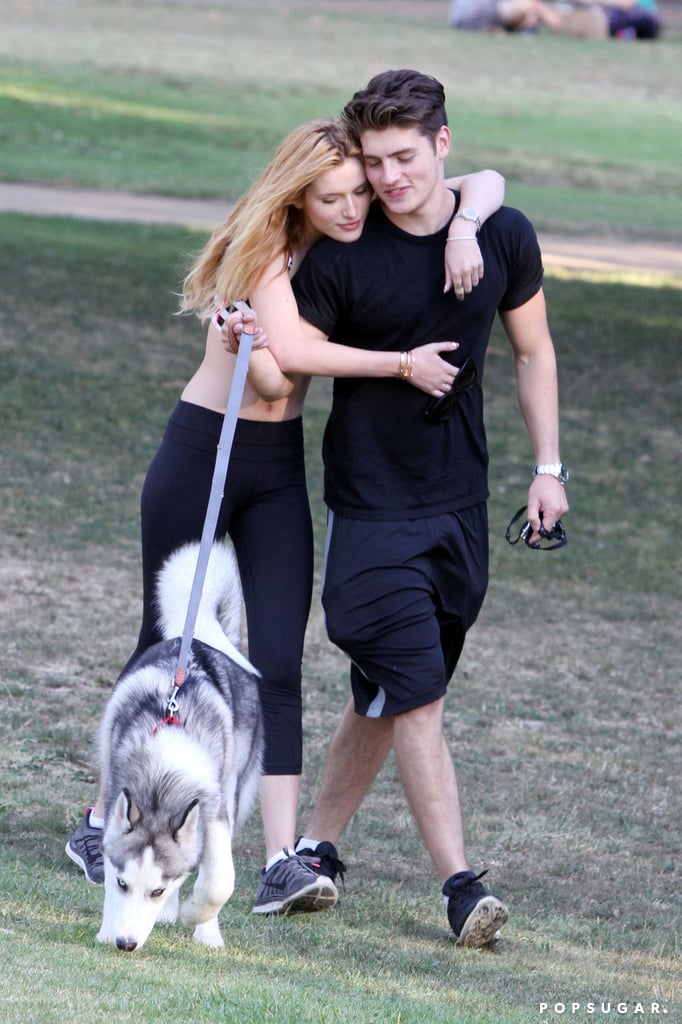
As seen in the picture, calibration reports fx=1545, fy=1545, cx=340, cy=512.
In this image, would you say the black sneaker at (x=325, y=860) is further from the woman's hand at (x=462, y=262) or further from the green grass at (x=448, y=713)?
the woman's hand at (x=462, y=262)

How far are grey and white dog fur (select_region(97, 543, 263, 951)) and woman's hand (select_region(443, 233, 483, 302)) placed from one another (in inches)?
41.2

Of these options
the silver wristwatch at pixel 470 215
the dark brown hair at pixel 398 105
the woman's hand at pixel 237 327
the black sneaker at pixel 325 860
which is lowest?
the black sneaker at pixel 325 860

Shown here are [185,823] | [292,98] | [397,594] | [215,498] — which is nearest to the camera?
[185,823]

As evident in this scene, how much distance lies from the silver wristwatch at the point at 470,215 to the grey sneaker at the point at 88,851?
7.09 ft

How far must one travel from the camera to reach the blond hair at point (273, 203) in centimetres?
422

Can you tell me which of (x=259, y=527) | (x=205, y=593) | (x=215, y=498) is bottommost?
(x=205, y=593)

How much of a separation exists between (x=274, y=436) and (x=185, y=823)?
1250 millimetres

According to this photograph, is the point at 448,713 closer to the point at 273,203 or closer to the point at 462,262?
the point at 462,262

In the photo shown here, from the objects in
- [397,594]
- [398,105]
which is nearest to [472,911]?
[397,594]

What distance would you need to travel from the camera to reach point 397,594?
→ 14.7 feet

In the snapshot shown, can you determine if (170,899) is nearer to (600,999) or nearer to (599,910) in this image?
(600,999)

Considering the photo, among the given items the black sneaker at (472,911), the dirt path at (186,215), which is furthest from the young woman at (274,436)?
the dirt path at (186,215)

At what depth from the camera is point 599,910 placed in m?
5.14

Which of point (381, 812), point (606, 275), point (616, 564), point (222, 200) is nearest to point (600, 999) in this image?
point (381, 812)
